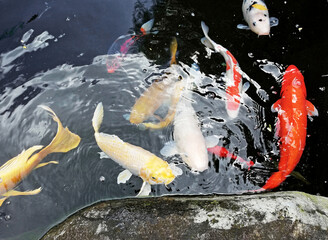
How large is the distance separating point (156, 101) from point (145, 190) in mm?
1107

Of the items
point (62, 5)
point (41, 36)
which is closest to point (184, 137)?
point (41, 36)

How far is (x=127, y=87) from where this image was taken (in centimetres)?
409

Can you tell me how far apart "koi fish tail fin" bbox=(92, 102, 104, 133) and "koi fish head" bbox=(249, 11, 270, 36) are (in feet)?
7.87

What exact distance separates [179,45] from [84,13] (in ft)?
5.29

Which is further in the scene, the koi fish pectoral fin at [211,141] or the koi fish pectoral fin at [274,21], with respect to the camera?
the koi fish pectoral fin at [274,21]

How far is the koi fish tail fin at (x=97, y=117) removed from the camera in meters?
3.59

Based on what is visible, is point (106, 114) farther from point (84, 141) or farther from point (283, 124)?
point (283, 124)

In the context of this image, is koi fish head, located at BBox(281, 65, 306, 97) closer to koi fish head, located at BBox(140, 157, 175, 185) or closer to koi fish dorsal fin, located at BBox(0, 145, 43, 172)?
koi fish head, located at BBox(140, 157, 175, 185)

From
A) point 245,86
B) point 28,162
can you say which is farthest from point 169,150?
point 28,162

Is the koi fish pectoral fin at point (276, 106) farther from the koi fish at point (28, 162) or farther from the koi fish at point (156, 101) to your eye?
the koi fish at point (28, 162)

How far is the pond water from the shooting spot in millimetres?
3357

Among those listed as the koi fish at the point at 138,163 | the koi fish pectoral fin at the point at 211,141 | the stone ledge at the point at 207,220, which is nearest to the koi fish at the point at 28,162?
the koi fish at the point at 138,163

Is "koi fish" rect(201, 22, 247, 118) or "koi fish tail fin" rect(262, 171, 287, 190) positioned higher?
"koi fish" rect(201, 22, 247, 118)

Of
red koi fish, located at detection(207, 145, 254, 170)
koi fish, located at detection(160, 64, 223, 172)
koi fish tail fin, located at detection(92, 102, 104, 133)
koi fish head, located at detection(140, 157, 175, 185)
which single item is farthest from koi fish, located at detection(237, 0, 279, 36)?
koi fish head, located at detection(140, 157, 175, 185)
